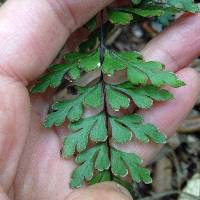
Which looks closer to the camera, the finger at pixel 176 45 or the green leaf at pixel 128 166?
the green leaf at pixel 128 166

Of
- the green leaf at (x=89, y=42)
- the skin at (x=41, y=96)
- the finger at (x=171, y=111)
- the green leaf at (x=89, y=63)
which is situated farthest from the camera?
the green leaf at (x=89, y=42)

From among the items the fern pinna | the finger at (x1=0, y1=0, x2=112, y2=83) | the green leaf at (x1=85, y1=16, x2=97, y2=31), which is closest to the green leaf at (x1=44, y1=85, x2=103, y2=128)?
the fern pinna

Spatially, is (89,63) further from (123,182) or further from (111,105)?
(123,182)

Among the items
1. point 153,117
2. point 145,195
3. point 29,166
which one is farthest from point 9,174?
point 145,195

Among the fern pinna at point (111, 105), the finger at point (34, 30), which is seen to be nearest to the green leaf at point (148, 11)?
the fern pinna at point (111, 105)

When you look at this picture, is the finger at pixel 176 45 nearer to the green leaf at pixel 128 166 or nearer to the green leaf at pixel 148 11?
the green leaf at pixel 148 11

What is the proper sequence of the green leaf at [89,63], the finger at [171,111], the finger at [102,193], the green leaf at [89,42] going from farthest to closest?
the green leaf at [89,42] < the finger at [171,111] < the green leaf at [89,63] < the finger at [102,193]
